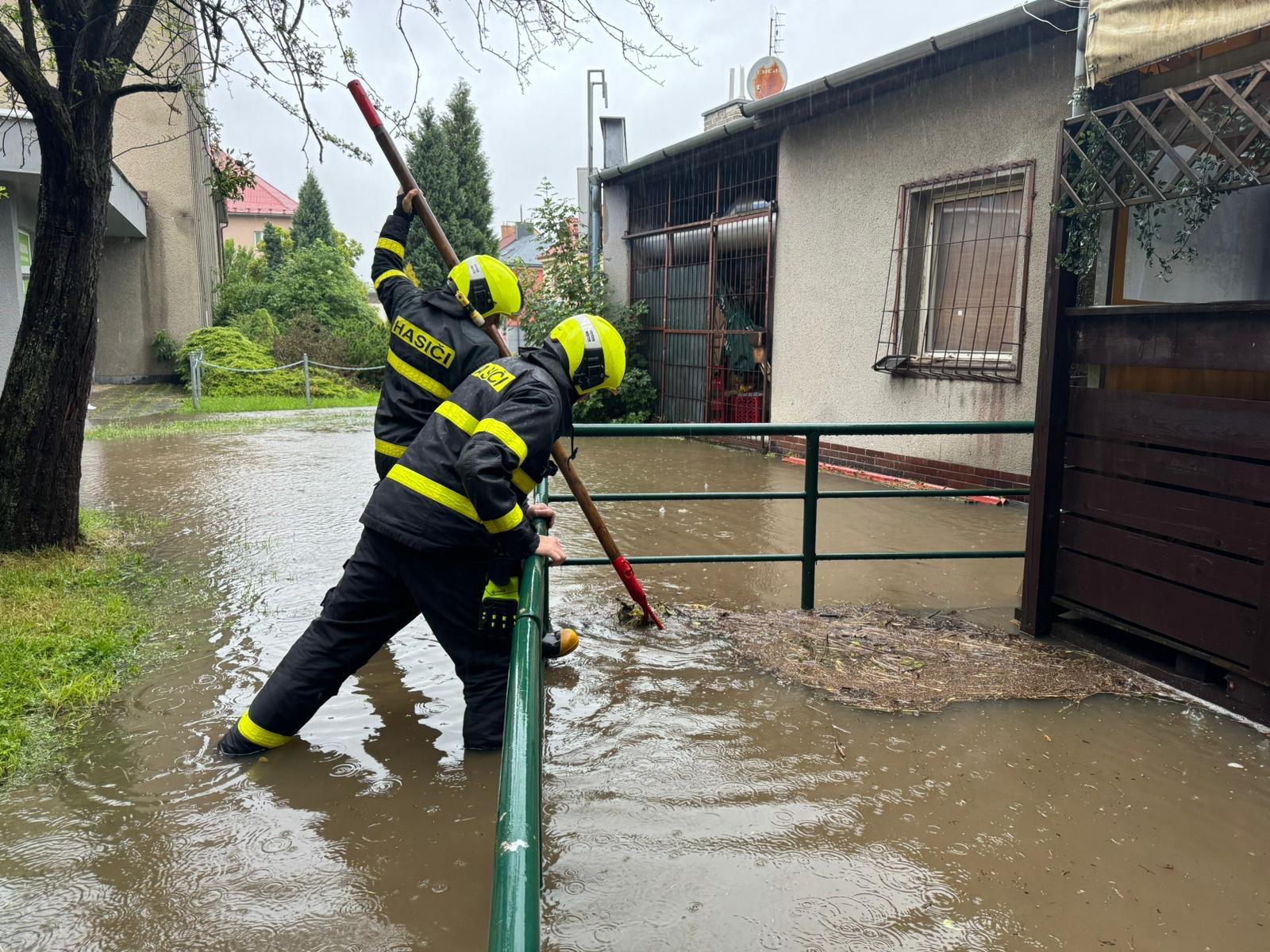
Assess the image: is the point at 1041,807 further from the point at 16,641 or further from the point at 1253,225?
the point at 16,641

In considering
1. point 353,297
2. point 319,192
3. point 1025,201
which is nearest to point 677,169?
point 1025,201

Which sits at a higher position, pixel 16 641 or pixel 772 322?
pixel 772 322

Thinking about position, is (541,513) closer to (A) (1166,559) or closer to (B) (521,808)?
(B) (521,808)

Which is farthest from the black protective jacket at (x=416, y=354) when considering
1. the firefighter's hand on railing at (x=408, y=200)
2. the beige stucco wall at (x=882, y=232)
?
the beige stucco wall at (x=882, y=232)

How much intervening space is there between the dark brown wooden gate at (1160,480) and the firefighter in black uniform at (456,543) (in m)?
2.28

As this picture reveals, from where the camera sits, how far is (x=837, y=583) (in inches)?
233

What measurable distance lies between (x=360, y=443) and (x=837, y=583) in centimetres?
810

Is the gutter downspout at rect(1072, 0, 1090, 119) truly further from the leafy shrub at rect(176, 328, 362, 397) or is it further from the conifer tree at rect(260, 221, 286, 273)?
the conifer tree at rect(260, 221, 286, 273)

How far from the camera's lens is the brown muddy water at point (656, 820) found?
2.49m

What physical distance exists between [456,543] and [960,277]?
6.71 m

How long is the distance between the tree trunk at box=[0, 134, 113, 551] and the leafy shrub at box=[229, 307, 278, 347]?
15.9 metres

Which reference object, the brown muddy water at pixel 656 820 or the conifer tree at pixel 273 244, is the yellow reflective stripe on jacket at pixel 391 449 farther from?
the conifer tree at pixel 273 244

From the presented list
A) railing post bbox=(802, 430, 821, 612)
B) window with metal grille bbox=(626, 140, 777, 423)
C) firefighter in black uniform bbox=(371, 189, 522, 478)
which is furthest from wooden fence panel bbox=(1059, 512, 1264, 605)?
window with metal grille bbox=(626, 140, 777, 423)

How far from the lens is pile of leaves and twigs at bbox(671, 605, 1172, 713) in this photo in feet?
13.1
